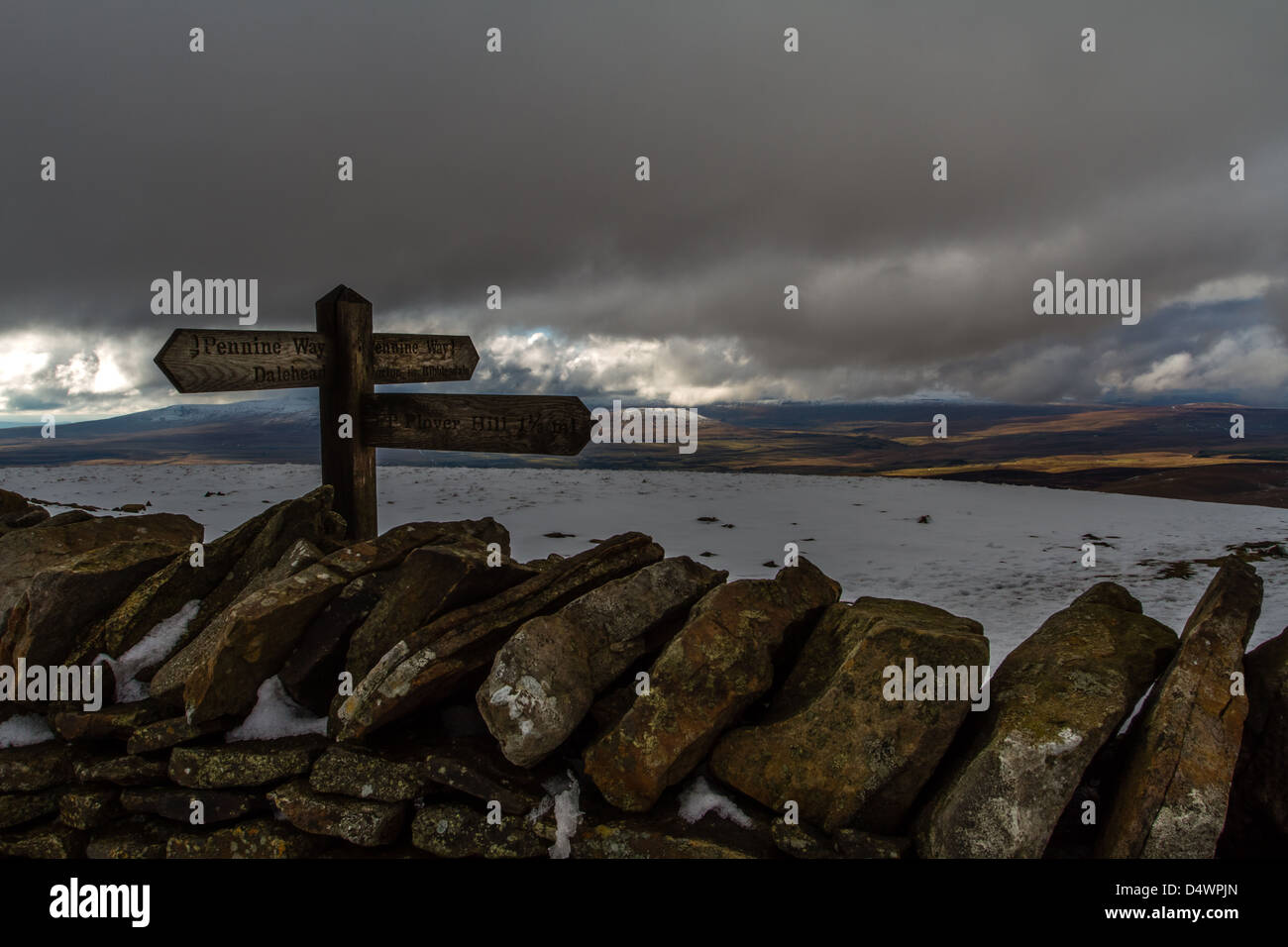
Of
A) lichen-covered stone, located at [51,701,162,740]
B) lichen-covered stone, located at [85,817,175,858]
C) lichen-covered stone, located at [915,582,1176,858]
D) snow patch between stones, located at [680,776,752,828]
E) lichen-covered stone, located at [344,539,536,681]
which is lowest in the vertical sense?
lichen-covered stone, located at [85,817,175,858]

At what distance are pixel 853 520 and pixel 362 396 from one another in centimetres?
1336

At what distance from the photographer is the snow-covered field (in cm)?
1072

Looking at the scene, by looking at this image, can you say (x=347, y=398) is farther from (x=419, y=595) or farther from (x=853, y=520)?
(x=853, y=520)

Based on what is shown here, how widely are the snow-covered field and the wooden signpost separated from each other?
5.41 metres

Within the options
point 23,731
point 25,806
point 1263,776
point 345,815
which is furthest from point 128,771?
point 1263,776

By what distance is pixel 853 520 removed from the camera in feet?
56.6

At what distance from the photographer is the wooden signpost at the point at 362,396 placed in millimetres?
5941

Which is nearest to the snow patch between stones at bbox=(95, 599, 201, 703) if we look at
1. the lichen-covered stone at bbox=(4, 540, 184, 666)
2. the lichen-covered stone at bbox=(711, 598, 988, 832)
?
the lichen-covered stone at bbox=(4, 540, 184, 666)

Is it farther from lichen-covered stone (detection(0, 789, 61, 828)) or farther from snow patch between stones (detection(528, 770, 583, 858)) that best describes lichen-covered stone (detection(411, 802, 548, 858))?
lichen-covered stone (detection(0, 789, 61, 828))

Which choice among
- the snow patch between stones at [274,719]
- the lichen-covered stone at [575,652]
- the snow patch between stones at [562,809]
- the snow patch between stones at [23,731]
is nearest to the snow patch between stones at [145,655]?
the snow patch between stones at [23,731]

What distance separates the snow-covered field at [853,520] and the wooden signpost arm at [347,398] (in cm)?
569

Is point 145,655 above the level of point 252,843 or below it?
above
